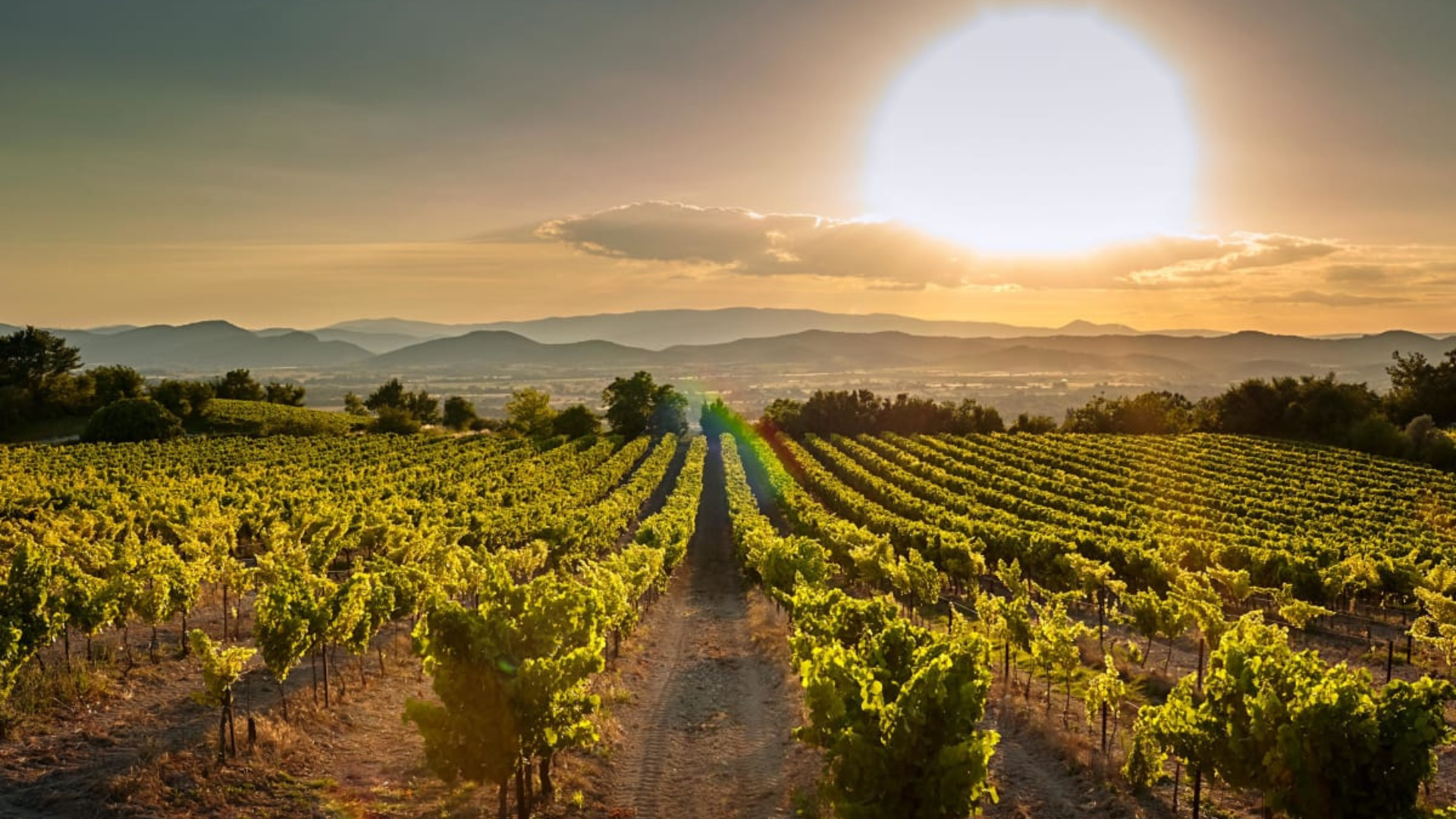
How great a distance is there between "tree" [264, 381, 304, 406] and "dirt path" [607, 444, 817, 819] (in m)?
121

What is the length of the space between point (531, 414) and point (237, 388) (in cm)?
4897

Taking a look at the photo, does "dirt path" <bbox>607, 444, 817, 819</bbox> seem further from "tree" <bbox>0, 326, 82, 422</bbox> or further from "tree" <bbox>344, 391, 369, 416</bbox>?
"tree" <bbox>344, 391, 369, 416</bbox>

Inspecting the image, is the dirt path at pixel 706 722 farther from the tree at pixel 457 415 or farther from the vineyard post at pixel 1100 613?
the tree at pixel 457 415

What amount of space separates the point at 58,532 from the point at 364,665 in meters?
18.9

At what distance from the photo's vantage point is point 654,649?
102ft

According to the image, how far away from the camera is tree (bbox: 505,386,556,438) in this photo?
415 feet

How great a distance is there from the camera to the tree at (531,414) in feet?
415

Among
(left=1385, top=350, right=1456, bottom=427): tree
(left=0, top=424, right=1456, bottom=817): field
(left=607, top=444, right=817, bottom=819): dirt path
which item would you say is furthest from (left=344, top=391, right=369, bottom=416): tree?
(left=1385, top=350, right=1456, bottom=427): tree

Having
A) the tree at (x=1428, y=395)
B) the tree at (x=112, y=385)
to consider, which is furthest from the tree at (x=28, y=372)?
the tree at (x=1428, y=395)

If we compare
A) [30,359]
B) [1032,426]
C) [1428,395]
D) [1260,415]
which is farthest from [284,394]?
[1428,395]

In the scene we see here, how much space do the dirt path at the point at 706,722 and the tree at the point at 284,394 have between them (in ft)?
397

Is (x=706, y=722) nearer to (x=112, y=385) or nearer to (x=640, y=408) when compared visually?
(x=640, y=408)

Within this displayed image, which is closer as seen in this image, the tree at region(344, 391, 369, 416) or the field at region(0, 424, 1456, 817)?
the field at region(0, 424, 1456, 817)

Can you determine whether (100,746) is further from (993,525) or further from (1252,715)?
(993,525)
